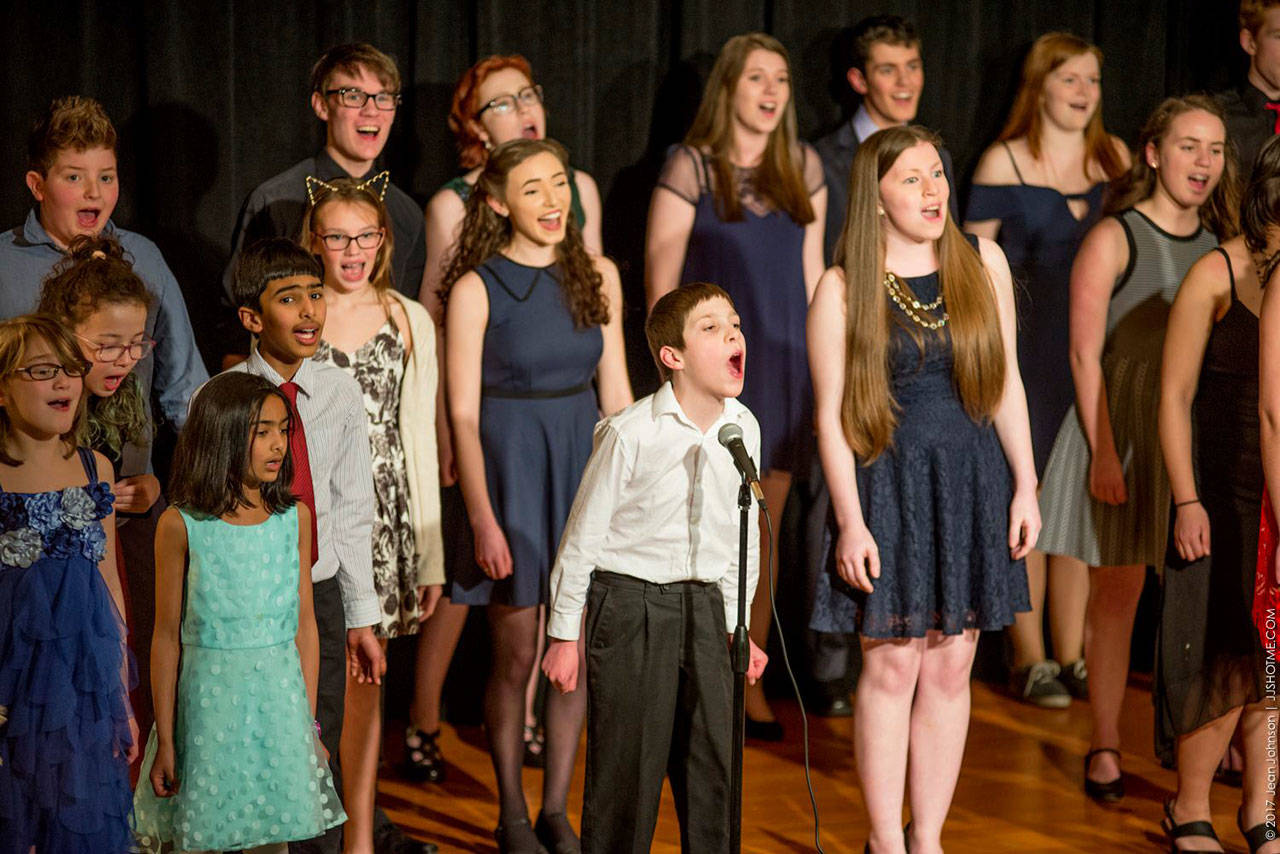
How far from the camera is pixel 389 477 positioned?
3387mm

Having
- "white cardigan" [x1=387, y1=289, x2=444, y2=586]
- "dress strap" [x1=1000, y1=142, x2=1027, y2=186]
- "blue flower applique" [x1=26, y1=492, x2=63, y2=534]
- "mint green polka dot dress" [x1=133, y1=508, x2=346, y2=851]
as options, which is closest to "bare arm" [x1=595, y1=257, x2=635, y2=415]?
"white cardigan" [x1=387, y1=289, x2=444, y2=586]

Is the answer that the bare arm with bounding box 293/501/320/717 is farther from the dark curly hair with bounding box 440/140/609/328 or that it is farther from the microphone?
the dark curly hair with bounding box 440/140/609/328

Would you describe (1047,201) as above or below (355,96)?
below

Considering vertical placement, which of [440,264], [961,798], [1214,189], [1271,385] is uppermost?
[1214,189]

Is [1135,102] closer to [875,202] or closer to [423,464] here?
[875,202]

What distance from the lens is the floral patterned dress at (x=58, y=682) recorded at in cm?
→ 258

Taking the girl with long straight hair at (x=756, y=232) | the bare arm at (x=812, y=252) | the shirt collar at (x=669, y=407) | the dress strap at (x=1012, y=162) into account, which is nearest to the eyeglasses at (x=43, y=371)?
the shirt collar at (x=669, y=407)

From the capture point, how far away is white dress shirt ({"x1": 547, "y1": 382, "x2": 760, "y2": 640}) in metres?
2.83

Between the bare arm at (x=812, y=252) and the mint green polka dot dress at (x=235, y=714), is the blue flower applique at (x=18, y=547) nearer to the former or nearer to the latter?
the mint green polka dot dress at (x=235, y=714)

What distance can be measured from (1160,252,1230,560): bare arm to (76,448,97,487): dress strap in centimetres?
227

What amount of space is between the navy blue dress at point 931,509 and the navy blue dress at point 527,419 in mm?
741

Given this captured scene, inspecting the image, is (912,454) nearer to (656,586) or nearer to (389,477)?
(656,586)

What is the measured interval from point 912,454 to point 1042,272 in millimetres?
1727

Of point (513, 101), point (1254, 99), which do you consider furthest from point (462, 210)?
point (1254, 99)
